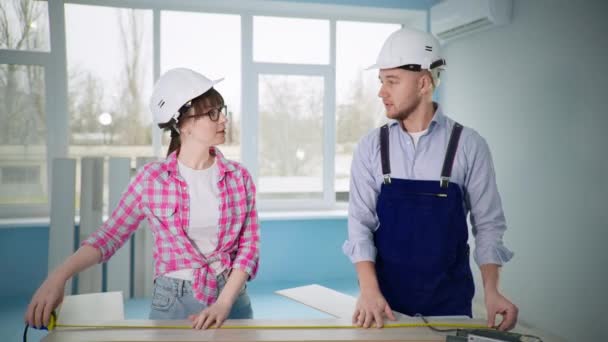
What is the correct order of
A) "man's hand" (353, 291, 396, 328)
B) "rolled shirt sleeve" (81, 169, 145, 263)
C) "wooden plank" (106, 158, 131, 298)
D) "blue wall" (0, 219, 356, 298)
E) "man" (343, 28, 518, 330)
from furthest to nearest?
"blue wall" (0, 219, 356, 298) → "wooden plank" (106, 158, 131, 298) → "man" (343, 28, 518, 330) → "rolled shirt sleeve" (81, 169, 145, 263) → "man's hand" (353, 291, 396, 328)

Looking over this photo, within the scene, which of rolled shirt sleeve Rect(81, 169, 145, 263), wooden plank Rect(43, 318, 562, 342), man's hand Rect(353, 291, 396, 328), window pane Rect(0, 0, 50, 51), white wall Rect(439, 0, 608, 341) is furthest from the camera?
window pane Rect(0, 0, 50, 51)

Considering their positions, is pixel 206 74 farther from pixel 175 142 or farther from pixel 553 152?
pixel 175 142

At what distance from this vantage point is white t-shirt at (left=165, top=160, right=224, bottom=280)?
1.56 meters

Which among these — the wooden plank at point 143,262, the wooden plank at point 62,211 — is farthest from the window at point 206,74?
the wooden plank at point 143,262

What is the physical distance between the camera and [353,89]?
5.44 meters

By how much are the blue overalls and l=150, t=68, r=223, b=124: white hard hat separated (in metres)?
0.71

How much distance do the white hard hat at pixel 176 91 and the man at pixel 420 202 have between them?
602mm

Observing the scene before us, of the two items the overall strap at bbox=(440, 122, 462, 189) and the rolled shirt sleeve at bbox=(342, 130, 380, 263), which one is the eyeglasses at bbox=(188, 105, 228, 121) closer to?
the rolled shirt sleeve at bbox=(342, 130, 380, 263)

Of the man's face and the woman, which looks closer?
the woman

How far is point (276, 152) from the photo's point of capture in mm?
5227

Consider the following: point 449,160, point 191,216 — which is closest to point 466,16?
point 449,160

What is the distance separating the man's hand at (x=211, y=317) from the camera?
1335 mm

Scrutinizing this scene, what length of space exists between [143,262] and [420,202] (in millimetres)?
3513

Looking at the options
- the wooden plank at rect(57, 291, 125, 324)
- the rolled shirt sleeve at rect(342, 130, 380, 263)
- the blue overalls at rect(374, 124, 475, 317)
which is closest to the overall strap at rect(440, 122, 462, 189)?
the blue overalls at rect(374, 124, 475, 317)
